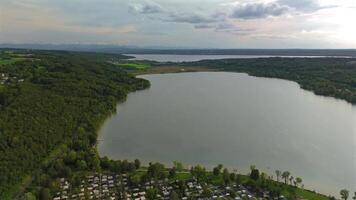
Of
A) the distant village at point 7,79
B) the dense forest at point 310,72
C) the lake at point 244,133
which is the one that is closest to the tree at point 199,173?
the lake at point 244,133

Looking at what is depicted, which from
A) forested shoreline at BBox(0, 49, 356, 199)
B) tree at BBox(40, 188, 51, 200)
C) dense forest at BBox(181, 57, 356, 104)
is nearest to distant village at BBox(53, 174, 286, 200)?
tree at BBox(40, 188, 51, 200)

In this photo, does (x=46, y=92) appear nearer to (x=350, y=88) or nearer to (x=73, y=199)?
(x=73, y=199)

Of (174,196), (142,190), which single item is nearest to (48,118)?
(142,190)

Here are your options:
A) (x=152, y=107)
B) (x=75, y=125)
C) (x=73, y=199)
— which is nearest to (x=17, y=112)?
(x=75, y=125)

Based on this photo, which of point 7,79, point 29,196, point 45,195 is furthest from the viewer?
point 7,79

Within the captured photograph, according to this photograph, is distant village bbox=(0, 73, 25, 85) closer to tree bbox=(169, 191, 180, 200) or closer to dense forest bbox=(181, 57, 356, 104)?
tree bbox=(169, 191, 180, 200)

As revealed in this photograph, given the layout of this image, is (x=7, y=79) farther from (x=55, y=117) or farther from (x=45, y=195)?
(x=45, y=195)

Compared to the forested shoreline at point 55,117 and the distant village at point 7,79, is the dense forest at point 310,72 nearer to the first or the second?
the forested shoreline at point 55,117
